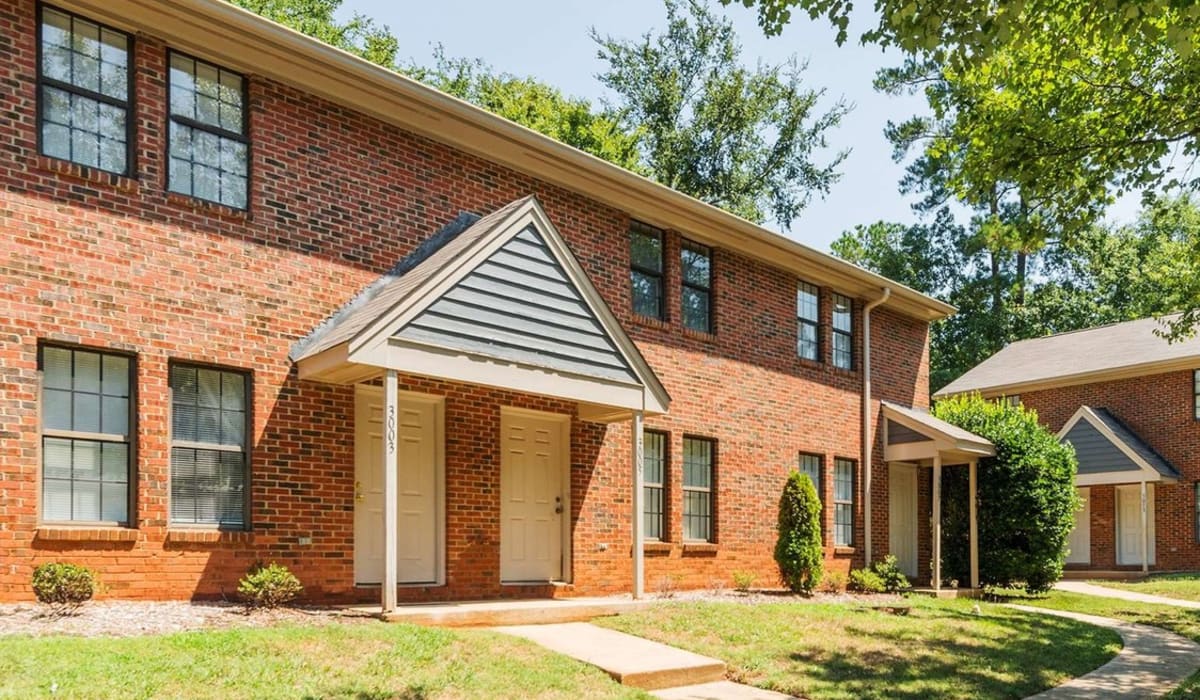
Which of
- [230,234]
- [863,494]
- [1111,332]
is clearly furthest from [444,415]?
[1111,332]

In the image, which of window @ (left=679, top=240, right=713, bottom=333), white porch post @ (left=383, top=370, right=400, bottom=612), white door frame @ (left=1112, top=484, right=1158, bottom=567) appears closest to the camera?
white porch post @ (left=383, top=370, right=400, bottom=612)

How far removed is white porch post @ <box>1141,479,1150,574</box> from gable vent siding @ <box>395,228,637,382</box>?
1935 cm

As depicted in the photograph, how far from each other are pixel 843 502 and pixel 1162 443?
13989mm

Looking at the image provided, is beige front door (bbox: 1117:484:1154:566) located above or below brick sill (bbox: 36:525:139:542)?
below

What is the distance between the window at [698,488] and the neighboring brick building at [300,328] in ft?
1.39

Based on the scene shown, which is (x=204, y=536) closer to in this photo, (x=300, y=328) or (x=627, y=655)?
(x=300, y=328)

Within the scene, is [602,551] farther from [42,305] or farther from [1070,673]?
[42,305]

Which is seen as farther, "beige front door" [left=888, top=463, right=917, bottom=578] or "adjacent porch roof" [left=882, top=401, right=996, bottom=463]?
"beige front door" [left=888, top=463, right=917, bottom=578]

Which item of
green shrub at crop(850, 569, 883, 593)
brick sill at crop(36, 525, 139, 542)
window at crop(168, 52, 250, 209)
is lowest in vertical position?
green shrub at crop(850, 569, 883, 593)

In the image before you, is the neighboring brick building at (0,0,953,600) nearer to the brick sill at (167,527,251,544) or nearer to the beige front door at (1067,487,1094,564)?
the brick sill at (167,527,251,544)

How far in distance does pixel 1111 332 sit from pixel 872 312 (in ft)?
51.0

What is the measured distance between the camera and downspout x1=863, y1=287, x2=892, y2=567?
19.2 m

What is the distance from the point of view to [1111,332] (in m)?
31.9

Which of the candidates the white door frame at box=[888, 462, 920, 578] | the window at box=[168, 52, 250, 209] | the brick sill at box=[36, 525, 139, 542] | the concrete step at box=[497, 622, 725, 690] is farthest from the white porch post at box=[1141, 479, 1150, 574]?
the brick sill at box=[36, 525, 139, 542]
